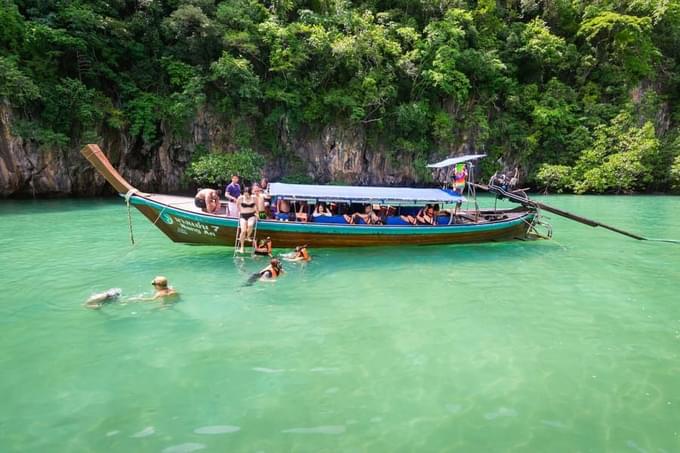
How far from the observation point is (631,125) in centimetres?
2792

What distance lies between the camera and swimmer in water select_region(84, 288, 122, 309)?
22.2 ft

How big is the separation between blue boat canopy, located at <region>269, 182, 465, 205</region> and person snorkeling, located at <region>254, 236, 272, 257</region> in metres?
1.23

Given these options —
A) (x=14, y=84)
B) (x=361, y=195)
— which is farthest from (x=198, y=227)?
(x=14, y=84)

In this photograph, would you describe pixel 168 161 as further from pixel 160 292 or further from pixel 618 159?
pixel 618 159

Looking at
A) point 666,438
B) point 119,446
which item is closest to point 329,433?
point 119,446

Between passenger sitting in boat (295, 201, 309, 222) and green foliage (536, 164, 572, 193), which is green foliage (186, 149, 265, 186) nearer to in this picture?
passenger sitting in boat (295, 201, 309, 222)

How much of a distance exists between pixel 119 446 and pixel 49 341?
9.28 ft

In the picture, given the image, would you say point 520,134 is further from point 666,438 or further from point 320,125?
point 666,438

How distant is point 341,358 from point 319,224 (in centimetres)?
576

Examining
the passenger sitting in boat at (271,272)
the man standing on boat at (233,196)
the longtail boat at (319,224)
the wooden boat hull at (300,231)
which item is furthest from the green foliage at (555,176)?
the passenger sitting in boat at (271,272)

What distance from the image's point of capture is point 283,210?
36.7ft

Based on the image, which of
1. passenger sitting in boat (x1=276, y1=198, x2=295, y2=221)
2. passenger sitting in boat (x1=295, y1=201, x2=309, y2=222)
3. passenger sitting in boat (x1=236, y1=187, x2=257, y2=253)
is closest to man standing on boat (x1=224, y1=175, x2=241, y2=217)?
passenger sitting in boat (x1=236, y1=187, x2=257, y2=253)

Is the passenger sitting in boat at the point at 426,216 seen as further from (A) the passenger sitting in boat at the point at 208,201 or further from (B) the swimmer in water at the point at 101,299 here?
(B) the swimmer in water at the point at 101,299

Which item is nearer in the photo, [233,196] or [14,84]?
[233,196]
